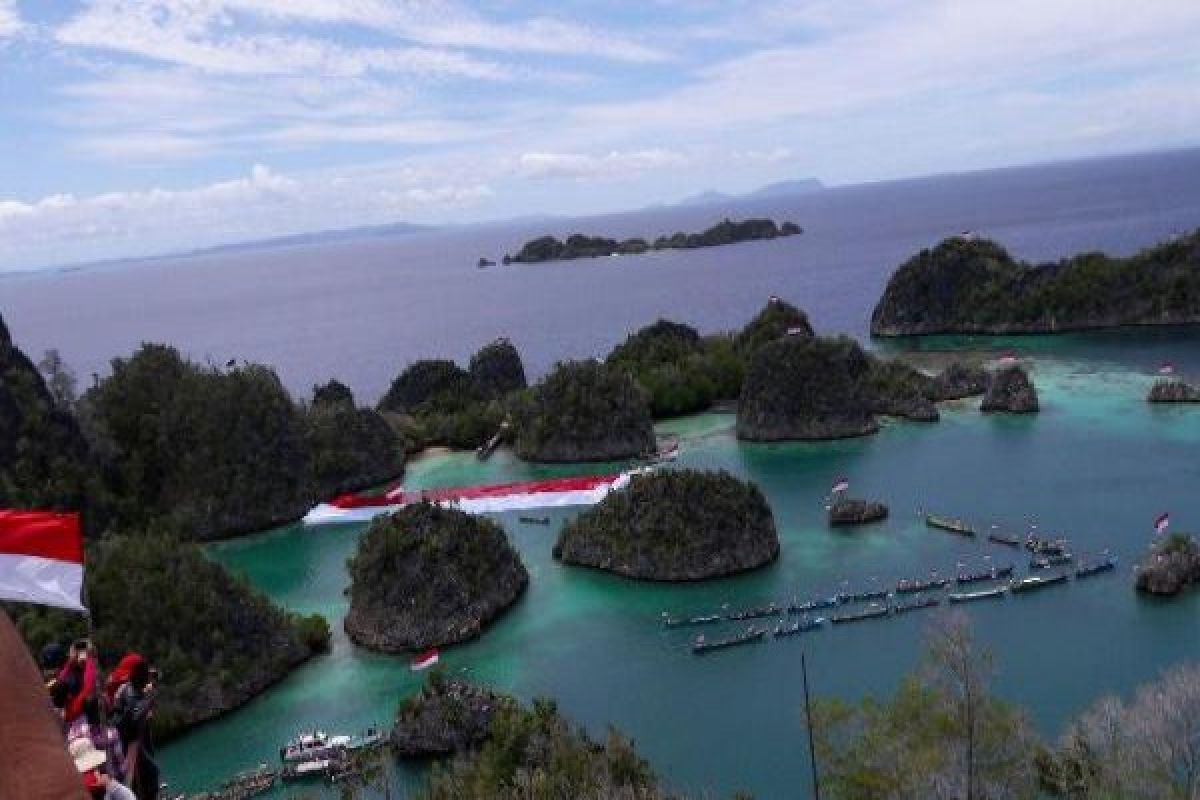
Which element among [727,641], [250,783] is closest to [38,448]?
[250,783]

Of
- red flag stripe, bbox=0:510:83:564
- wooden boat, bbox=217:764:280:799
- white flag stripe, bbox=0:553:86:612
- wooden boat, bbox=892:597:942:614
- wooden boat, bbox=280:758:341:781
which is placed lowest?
wooden boat, bbox=217:764:280:799

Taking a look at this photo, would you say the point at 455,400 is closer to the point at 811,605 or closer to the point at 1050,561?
the point at 811,605

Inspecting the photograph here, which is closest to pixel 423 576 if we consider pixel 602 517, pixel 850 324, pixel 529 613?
pixel 529 613

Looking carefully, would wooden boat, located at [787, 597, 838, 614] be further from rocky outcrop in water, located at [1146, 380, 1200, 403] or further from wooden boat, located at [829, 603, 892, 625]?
rocky outcrop in water, located at [1146, 380, 1200, 403]

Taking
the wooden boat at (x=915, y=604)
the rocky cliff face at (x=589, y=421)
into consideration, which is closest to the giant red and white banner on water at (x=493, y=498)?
the rocky cliff face at (x=589, y=421)

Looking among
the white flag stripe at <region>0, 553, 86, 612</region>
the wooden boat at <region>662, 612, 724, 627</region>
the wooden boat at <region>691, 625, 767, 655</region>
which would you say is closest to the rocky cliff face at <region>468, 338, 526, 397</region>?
the wooden boat at <region>662, 612, 724, 627</region>

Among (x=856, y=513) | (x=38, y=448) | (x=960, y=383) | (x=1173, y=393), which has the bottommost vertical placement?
(x=856, y=513)

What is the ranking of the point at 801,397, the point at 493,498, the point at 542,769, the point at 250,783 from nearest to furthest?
the point at 542,769
the point at 250,783
the point at 493,498
the point at 801,397
